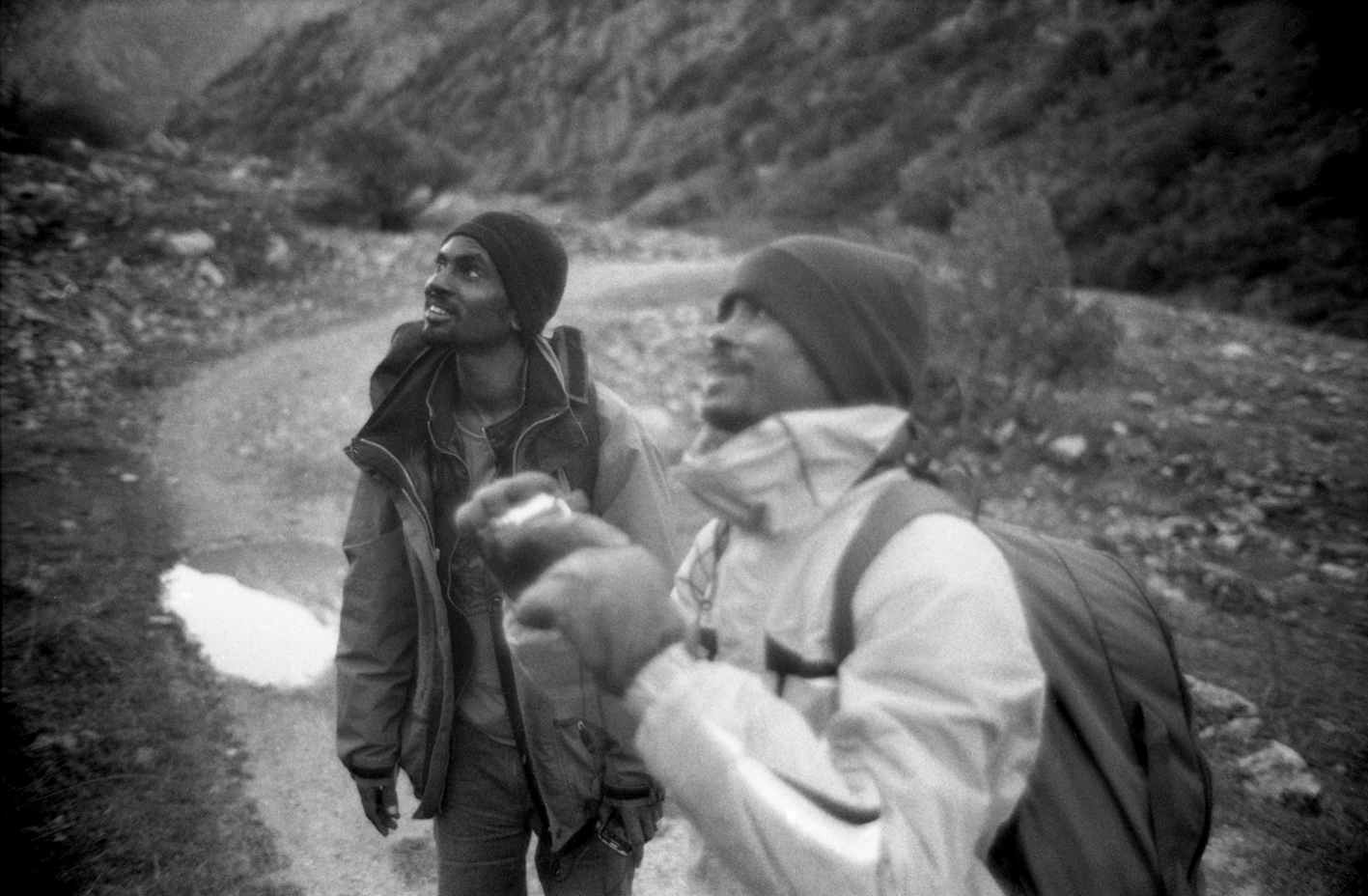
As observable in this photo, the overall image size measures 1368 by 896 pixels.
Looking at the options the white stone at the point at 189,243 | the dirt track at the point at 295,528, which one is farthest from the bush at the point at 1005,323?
the white stone at the point at 189,243

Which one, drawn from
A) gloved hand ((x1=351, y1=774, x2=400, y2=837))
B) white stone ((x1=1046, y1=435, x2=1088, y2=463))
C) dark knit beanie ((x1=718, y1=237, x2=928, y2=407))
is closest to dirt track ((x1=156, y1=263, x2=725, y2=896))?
gloved hand ((x1=351, y1=774, x2=400, y2=837))

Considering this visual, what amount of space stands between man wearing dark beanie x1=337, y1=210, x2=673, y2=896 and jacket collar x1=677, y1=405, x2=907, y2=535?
77 centimetres

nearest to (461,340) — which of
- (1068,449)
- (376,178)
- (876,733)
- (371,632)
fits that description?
(371,632)

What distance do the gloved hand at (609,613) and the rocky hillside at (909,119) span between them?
303 inches

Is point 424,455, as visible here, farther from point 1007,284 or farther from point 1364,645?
point 1007,284

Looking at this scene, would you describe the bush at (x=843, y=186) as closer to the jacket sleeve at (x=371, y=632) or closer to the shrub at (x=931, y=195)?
the shrub at (x=931, y=195)

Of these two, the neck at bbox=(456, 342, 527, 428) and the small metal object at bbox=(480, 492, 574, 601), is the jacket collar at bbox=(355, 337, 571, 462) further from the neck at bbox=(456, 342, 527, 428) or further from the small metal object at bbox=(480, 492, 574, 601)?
the small metal object at bbox=(480, 492, 574, 601)

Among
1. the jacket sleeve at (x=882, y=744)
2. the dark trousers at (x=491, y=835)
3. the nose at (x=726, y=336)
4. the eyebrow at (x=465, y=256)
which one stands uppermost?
the nose at (x=726, y=336)

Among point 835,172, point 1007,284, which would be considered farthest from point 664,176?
point 1007,284

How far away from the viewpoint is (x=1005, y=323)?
7488 millimetres

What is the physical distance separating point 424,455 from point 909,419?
1290 millimetres

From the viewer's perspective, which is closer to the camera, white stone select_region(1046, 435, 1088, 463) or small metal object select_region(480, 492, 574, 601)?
small metal object select_region(480, 492, 574, 601)

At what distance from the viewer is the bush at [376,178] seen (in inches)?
574

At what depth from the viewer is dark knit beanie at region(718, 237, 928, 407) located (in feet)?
4.37
